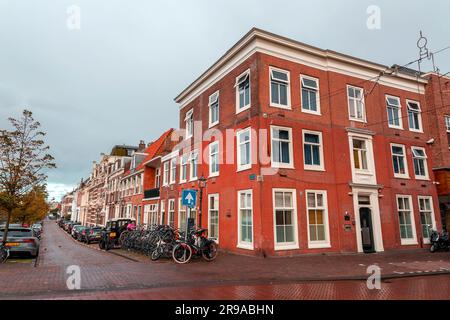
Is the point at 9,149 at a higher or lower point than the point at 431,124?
lower

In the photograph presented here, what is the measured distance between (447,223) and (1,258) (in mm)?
24888

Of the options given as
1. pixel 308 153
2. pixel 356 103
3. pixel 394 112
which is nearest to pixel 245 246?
pixel 308 153

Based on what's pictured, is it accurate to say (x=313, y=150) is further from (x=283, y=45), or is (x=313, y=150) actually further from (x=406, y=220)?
(x=406, y=220)

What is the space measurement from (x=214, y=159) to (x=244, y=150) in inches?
124

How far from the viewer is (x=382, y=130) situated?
18.2m

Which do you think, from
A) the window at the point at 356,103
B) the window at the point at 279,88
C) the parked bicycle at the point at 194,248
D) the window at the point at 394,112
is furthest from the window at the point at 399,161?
the parked bicycle at the point at 194,248

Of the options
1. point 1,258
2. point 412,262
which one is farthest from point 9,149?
point 412,262

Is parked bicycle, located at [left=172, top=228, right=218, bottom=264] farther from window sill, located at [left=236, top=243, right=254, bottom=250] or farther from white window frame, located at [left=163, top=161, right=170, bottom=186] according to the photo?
white window frame, located at [left=163, top=161, right=170, bottom=186]

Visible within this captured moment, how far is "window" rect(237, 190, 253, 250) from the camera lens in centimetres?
1411

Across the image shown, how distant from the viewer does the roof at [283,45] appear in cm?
1515

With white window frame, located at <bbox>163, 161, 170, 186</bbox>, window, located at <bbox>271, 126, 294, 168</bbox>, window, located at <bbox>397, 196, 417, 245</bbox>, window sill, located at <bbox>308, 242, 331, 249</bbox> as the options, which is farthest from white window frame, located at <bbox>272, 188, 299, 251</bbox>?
white window frame, located at <bbox>163, 161, 170, 186</bbox>

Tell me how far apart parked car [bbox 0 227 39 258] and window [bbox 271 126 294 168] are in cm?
1230

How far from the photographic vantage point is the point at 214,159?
18062 mm
